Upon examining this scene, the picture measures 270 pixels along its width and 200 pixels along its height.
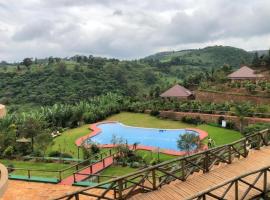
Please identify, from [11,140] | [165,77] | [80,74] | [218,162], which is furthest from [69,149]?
[165,77]

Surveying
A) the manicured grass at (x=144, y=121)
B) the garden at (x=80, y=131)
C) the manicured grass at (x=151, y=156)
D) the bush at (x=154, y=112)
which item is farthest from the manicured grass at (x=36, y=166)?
the bush at (x=154, y=112)

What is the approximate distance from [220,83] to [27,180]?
3434 centimetres

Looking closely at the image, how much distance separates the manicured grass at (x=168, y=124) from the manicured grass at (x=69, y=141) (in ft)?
17.4

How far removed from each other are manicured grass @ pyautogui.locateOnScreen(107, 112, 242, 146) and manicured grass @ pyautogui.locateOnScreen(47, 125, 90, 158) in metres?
5.30

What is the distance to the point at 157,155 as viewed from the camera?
24719 mm

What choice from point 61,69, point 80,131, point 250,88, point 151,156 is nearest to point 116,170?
point 151,156

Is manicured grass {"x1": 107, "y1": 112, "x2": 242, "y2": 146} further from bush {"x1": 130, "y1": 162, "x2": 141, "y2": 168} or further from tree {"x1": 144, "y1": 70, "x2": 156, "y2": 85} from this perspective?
tree {"x1": 144, "y1": 70, "x2": 156, "y2": 85}

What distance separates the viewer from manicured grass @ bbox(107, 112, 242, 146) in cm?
2916

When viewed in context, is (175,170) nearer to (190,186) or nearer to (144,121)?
(190,186)

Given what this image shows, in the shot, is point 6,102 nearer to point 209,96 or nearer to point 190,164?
point 209,96

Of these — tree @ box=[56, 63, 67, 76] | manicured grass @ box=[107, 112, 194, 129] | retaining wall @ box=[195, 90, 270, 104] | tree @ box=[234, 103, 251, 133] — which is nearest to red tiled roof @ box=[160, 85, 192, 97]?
retaining wall @ box=[195, 90, 270, 104]

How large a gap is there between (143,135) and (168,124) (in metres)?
3.75

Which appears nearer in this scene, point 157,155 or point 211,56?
point 157,155

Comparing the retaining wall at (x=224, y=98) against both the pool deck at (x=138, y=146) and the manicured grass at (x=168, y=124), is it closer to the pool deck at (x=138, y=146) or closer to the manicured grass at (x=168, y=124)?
the manicured grass at (x=168, y=124)
